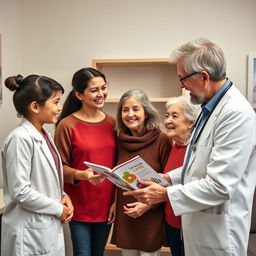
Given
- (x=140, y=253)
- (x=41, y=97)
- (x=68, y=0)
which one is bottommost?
(x=140, y=253)

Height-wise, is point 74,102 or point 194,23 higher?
point 194,23

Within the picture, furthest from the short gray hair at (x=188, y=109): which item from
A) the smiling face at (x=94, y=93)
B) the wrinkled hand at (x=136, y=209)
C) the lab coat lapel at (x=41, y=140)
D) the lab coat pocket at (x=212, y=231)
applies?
the lab coat lapel at (x=41, y=140)

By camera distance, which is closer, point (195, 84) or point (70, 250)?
point (195, 84)

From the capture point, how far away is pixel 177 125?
192 centimetres

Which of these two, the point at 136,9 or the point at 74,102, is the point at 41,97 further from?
the point at 136,9

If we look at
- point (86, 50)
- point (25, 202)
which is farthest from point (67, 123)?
point (86, 50)

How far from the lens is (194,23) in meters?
2.99

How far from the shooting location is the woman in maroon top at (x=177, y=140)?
183 cm

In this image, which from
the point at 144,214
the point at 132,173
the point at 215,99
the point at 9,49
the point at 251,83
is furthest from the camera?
the point at 251,83

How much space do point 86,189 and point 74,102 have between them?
573 millimetres

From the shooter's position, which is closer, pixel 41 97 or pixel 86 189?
pixel 41 97

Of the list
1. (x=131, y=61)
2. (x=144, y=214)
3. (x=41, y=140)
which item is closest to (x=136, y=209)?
(x=144, y=214)

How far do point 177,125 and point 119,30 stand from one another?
1480 millimetres

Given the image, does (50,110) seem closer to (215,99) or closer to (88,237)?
(215,99)
